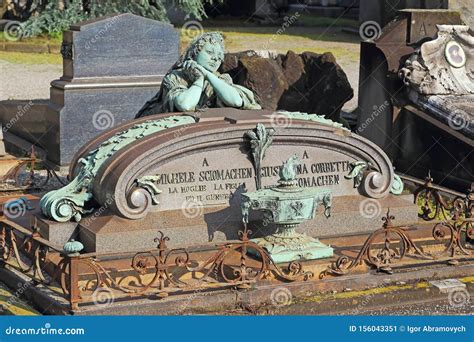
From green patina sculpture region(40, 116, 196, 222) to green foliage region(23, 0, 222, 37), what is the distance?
563 inches

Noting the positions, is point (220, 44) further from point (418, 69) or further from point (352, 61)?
point (352, 61)

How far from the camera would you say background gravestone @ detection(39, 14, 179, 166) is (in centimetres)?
1552

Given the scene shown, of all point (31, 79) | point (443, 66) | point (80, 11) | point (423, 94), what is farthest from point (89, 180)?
point (80, 11)

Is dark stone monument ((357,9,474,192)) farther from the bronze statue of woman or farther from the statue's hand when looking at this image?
the statue's hand

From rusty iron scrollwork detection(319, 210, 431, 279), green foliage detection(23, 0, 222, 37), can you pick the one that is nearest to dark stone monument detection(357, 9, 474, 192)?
rusty iron scrollwork detection(319, 210, 431, 279)

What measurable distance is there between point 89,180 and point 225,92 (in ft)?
5.36

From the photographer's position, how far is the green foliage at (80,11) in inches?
973

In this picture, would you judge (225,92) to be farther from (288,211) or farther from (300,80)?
(300,80)

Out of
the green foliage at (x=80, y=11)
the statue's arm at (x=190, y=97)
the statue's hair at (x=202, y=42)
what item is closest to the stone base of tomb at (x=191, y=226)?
the statue's arm at (x=190, y=97)

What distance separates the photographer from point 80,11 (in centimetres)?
2608

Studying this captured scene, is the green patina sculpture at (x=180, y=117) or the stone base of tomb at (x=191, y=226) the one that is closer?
the stone base of tomb at (x=191, y=226)

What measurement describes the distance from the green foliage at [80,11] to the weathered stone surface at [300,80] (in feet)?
27.2

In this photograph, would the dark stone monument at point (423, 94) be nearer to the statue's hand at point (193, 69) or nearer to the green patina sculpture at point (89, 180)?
the statue's hand at point (193, 69)

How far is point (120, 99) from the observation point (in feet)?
52.1
